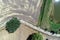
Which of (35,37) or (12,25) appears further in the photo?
(35,37)

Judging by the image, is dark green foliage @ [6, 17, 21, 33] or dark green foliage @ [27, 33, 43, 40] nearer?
dark green foliage @ [6, 17, 21, 33]

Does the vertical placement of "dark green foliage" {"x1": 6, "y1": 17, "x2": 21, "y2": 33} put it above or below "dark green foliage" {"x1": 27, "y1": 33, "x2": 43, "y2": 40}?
above

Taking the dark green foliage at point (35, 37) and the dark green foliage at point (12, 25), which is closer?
the dark green foliage at point (12, 25)

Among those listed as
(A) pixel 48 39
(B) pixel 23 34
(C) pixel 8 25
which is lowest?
(A) pixel 48 39

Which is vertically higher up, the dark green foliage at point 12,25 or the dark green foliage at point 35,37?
the dark green foliage at point 12,25

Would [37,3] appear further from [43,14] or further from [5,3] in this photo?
[5,3]

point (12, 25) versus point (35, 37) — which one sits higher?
point (12, 25)

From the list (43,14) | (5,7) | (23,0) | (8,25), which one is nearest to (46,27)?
(43,14)

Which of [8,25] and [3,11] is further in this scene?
[3,11]
